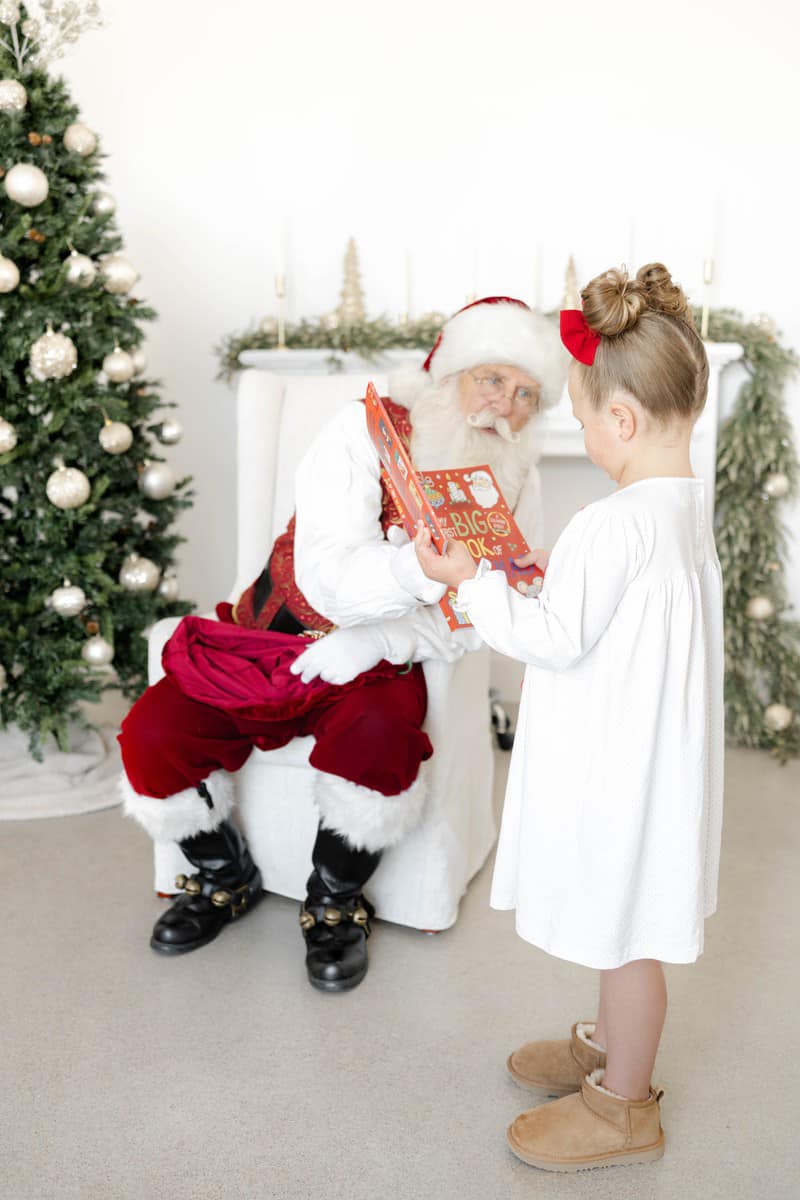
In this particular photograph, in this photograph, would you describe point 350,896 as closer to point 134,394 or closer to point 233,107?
point 134,394

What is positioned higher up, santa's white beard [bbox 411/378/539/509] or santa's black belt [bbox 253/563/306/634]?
santa's white beard [bbox 411/378/539/509]

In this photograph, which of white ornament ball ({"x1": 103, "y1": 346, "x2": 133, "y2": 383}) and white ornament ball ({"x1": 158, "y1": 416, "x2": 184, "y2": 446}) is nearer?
white ornament ball ({"x1": 103, "y1": 346, "x2": 133, "y2": 383})

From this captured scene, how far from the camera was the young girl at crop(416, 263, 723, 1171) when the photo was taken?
4.19 ft

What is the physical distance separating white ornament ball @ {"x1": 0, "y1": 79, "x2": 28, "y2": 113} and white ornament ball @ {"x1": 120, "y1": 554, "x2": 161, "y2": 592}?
1097mm

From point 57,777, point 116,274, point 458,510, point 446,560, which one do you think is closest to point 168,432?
point 116,274

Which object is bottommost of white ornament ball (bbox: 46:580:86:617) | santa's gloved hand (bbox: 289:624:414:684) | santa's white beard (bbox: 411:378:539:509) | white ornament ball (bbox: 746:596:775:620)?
white ornament ball (bbox: 746:596:775:620)

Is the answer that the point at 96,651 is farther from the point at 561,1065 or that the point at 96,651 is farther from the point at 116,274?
the point at 561,1065

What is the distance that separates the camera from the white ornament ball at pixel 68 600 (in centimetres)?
257

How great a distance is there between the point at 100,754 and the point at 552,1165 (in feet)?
6.07

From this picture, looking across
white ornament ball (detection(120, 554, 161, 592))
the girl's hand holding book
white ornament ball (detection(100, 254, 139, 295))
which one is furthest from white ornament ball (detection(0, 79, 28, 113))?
the girl's hand holding book

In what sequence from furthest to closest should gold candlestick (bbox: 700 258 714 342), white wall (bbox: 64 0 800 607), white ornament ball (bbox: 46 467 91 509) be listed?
white wall (bbox: 64 0 800 607) → gold candlestick (bbox: 700 258 714 342) → white ornament ball (bbox: 46 467 91 509)

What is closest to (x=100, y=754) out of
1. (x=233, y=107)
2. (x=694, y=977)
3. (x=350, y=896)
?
(x=350, y=896)

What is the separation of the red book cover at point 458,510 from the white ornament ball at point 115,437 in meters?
1.10

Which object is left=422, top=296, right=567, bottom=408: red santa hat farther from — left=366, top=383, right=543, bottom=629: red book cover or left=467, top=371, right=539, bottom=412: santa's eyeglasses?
left=366, top=383, right=543, bottom=629: red book cover
